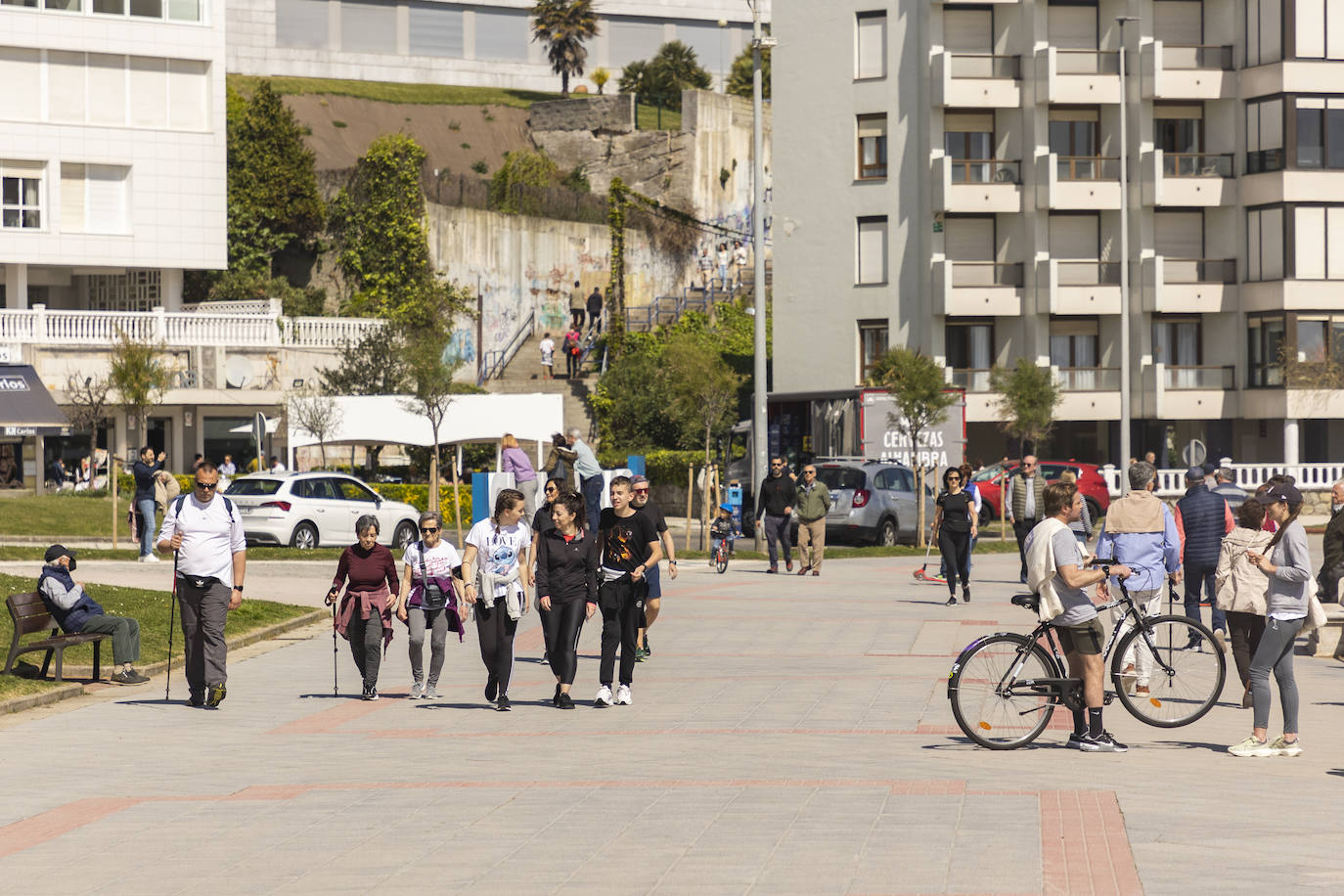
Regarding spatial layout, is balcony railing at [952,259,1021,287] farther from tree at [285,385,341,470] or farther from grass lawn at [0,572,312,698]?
grass lawn at [0,572,312,698]

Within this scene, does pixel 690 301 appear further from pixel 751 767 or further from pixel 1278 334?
pixel 751 767

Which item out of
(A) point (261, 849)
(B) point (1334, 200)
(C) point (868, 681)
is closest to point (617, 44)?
(B) point (1334, 200)

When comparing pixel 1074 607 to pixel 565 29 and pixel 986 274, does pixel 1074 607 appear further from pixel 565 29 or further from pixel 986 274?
pixel 565 29

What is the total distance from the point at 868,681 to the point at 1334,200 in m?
40.0

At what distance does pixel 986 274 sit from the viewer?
52.5m

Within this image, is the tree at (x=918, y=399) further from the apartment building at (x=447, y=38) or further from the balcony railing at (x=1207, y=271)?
the apartment building at (x=447, y=38)

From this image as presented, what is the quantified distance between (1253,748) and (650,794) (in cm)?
407

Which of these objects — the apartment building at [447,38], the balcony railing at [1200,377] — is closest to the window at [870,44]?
the balcony railing at [1200,377]

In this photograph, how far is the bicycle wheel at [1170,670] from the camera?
12789mm

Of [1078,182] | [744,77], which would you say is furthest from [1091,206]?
[744,77]

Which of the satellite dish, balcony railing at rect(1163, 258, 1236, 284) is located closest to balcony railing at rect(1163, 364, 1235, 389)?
balcony railing at rect(1163, 258, 1236, 284)

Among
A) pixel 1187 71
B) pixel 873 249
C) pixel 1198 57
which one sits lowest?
pixel 873 249

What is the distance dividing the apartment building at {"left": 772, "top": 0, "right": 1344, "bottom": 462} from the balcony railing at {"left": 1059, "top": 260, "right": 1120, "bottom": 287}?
0.19 feet

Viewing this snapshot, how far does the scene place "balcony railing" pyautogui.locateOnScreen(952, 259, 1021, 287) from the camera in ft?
172
